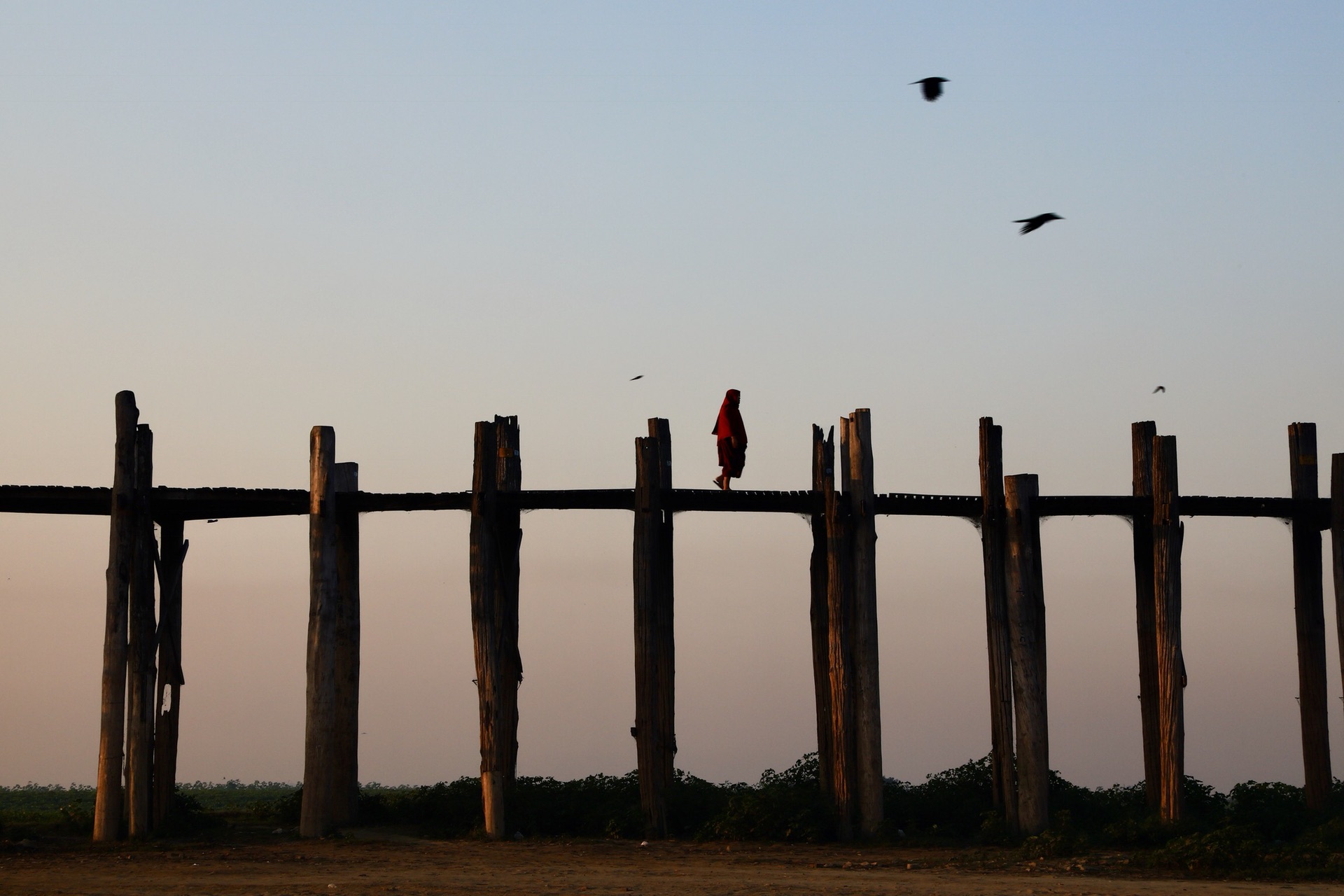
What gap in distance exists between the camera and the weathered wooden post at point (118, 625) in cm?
1592

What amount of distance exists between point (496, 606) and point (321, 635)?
177 cm

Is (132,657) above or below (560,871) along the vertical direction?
above

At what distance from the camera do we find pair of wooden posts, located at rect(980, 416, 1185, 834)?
15.9 meters

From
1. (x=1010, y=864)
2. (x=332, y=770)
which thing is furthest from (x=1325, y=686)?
(x=332, y=770)

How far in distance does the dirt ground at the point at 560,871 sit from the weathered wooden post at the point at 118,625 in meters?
0.75

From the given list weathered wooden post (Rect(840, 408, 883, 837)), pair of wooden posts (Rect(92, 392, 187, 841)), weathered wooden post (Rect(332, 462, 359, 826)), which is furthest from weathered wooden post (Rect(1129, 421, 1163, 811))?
pair of wooden posts (Rect(92, 392, 187, 841))

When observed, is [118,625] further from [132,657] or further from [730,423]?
[730,423]

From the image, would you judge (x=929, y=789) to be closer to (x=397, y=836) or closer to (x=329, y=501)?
(x=397, y=836)

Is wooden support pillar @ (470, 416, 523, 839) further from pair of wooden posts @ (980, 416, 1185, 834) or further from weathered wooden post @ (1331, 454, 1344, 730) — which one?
weathered wooden post @ (1331, 454, 1344, 730)

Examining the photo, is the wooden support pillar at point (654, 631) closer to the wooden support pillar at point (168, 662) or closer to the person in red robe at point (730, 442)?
the person in red robe at point (730, 442)

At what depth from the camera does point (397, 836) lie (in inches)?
627

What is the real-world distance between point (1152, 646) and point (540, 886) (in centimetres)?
714

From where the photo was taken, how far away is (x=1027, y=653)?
1599cm

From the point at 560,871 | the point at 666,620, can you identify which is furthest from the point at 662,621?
the point at 560,871
